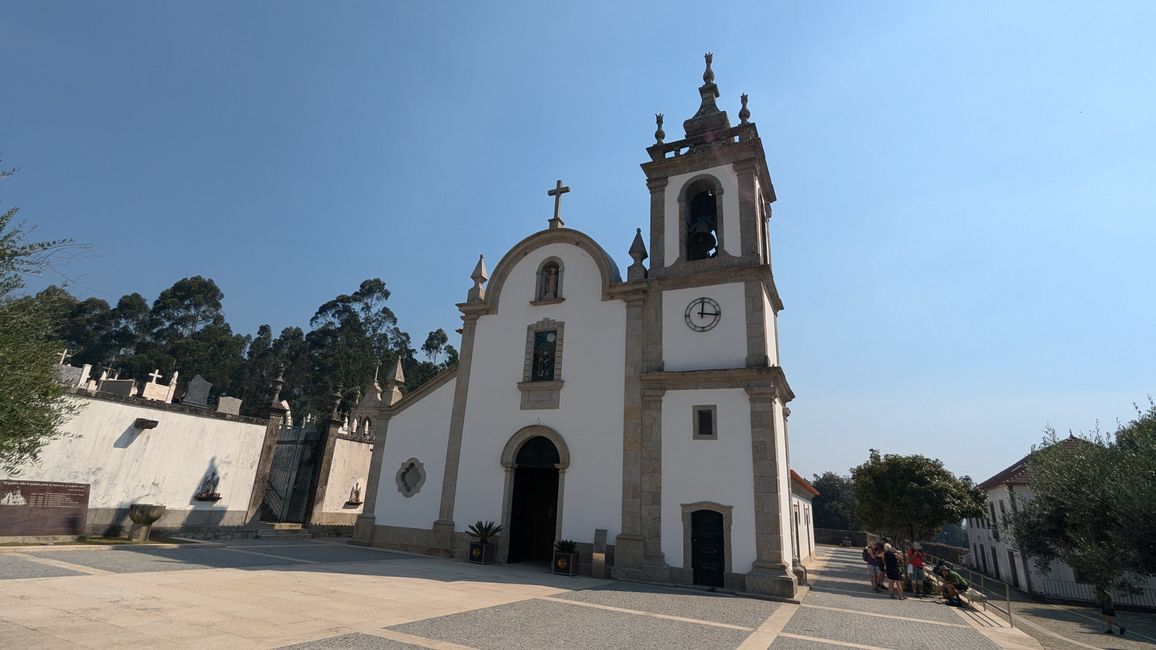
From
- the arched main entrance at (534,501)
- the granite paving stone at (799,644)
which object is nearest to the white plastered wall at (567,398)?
the arched main entrance at (534,501)

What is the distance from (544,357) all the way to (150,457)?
13.2 metres

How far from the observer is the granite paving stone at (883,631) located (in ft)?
29.8

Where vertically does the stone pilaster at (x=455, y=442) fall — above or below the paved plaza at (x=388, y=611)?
above

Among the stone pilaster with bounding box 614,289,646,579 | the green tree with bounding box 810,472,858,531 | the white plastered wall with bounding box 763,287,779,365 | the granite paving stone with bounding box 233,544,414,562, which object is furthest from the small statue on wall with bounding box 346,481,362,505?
the green tree with bounding box 810,472,858,531

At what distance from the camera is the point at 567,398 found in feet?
59.9

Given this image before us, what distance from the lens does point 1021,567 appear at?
84.7 feet

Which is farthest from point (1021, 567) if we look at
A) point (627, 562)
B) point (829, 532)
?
point (829, 532)

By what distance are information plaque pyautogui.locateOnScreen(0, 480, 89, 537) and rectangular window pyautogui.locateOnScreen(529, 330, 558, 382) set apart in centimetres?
1363

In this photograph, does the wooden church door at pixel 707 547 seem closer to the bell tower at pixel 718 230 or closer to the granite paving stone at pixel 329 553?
the bell tower at pixel 718 230

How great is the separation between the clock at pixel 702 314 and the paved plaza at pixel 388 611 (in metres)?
7.68

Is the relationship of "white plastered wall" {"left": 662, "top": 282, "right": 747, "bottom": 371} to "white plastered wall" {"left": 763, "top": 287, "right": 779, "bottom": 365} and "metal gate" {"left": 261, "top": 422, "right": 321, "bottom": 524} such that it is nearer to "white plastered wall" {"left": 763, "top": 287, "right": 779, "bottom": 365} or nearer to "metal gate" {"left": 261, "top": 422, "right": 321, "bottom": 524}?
"white plastered wall" {"left": 763, "top": 287, "right": 779, "bottom": 365}

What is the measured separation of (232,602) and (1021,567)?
32663mm

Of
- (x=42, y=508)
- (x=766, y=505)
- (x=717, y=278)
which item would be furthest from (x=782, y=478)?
(x=42, y=508)

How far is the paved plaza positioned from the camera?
271 inches
